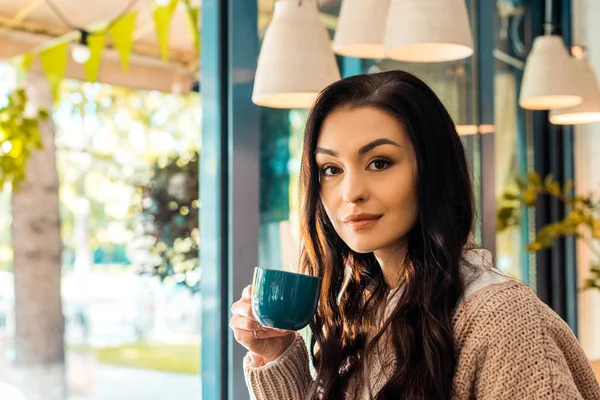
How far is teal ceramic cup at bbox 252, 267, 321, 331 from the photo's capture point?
3.47ft

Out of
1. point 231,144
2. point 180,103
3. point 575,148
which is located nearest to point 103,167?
point 180,103

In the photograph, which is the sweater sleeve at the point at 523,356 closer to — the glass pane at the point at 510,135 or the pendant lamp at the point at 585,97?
the pendant lamp at the point at 585,97

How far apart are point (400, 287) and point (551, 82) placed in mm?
1358

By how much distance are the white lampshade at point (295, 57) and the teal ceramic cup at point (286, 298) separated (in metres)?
0.55

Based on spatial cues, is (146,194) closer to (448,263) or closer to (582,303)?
(448,263)

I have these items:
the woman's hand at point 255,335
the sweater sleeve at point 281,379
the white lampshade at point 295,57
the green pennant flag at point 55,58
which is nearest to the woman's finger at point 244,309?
the woman's hand at point 255,335

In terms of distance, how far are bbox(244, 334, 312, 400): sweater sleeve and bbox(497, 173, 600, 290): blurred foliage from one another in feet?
7.21

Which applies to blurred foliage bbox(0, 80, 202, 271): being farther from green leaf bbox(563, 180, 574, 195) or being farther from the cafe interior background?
green leaf bbox(563, 180, 574, 195)

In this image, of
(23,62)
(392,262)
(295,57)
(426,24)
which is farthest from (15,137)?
(392,262)

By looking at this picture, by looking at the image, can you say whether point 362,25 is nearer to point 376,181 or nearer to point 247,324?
point 376,181

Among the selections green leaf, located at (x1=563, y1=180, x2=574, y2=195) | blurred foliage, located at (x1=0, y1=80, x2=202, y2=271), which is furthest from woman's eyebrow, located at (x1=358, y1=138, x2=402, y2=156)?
green leaf, located at (x1=563, y1=180, x2=574, y2=195)

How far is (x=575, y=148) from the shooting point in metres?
3.72

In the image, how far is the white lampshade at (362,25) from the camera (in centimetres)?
174

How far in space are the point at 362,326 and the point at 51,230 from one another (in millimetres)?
1747
